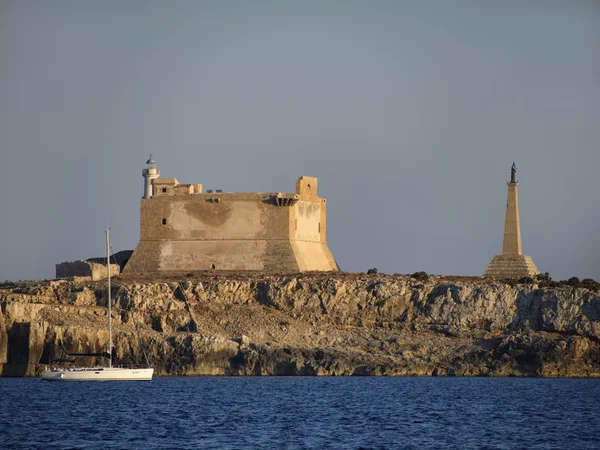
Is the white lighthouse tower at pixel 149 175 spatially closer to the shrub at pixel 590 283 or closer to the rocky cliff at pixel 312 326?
the rocky cliff at pixel 312 326

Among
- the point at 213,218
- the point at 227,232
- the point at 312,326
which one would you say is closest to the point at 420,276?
the point at 312,326

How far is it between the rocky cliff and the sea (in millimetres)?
1112

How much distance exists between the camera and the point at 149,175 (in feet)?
247

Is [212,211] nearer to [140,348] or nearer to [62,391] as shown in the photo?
[140,348]

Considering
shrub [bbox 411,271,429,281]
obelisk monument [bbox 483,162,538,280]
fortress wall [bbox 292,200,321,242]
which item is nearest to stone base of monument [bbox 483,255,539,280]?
obelisk monument [bbox 483,162,538,280]

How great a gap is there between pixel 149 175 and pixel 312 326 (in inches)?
672

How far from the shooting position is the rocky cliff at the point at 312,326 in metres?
58.4

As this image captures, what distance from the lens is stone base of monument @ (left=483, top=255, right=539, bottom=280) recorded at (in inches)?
2714

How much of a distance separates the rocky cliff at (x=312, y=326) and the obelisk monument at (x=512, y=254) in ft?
12.5

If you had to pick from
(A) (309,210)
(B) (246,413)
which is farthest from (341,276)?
(B) (246,413)

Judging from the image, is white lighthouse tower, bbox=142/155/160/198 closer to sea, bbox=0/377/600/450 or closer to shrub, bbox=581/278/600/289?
sea, bbox=0/377/600/450

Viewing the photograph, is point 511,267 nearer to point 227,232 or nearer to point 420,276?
point 420,276

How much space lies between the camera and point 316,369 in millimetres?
59781

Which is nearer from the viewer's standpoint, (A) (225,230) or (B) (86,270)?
(B) (86,270)
